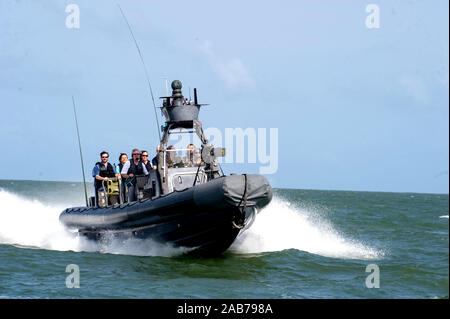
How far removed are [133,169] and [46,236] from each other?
4.15m

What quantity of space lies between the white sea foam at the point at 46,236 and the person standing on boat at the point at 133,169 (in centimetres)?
114

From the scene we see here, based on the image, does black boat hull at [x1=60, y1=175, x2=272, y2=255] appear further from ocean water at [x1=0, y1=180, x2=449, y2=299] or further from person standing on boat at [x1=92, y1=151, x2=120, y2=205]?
person standing on boat at [x1=92, y1=151, x2=120, y2=205]

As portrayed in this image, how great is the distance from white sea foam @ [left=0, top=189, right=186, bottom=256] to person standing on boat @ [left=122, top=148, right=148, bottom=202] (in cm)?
114

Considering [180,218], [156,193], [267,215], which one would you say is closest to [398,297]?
[180,218]

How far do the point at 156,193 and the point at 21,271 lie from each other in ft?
9.86

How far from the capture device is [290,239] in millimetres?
14773

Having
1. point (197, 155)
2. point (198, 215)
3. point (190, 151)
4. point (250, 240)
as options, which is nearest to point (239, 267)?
point (198, 215)

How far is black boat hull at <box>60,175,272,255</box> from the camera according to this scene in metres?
10.2

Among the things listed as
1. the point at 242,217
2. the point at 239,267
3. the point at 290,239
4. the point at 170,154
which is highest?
the point at 170,154

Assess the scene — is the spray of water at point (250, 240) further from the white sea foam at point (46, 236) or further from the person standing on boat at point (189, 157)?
the person standing on boat at point (189, 157)

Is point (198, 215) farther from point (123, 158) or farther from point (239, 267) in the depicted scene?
point (123, 158)

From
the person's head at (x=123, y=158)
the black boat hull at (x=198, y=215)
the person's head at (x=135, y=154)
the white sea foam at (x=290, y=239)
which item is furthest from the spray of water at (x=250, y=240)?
the person's head at (x=123, y=158)

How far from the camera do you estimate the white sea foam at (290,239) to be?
12883mm

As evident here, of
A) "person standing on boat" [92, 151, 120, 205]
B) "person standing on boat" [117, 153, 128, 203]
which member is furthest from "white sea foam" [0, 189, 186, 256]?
"person standing on boat" [92, 151, 120, 205]
